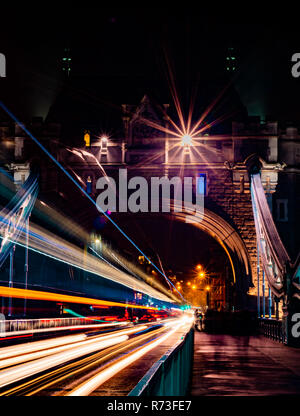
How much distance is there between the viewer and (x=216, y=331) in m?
35.2

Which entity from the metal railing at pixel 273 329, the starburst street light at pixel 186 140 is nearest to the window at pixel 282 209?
the starburst street light at pixel 186 140

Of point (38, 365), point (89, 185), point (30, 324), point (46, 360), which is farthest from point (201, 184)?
point (38, 365)

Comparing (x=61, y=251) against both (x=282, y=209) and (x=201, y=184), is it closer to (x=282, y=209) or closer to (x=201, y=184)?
(x=201, y=184)

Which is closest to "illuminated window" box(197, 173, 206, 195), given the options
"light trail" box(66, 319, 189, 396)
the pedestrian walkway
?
the pedestrian walkway

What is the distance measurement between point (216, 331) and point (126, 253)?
46.8 m

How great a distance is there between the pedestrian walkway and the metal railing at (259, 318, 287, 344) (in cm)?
421

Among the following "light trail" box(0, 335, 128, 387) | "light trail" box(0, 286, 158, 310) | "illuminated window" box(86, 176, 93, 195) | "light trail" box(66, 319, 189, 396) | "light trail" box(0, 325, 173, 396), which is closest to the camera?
"light trail" box(0, 325, 173, 396)

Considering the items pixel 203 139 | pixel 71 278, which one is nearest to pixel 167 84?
pixel 203 139

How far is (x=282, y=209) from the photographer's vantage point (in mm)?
38594

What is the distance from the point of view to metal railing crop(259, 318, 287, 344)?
23.2 meters

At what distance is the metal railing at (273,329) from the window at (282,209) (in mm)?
8242

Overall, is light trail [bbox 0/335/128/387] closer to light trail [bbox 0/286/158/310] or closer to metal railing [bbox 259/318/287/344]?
light trail [bbox 0/286/158/310]

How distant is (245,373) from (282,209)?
2710cm

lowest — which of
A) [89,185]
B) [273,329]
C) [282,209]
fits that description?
[273,329]
